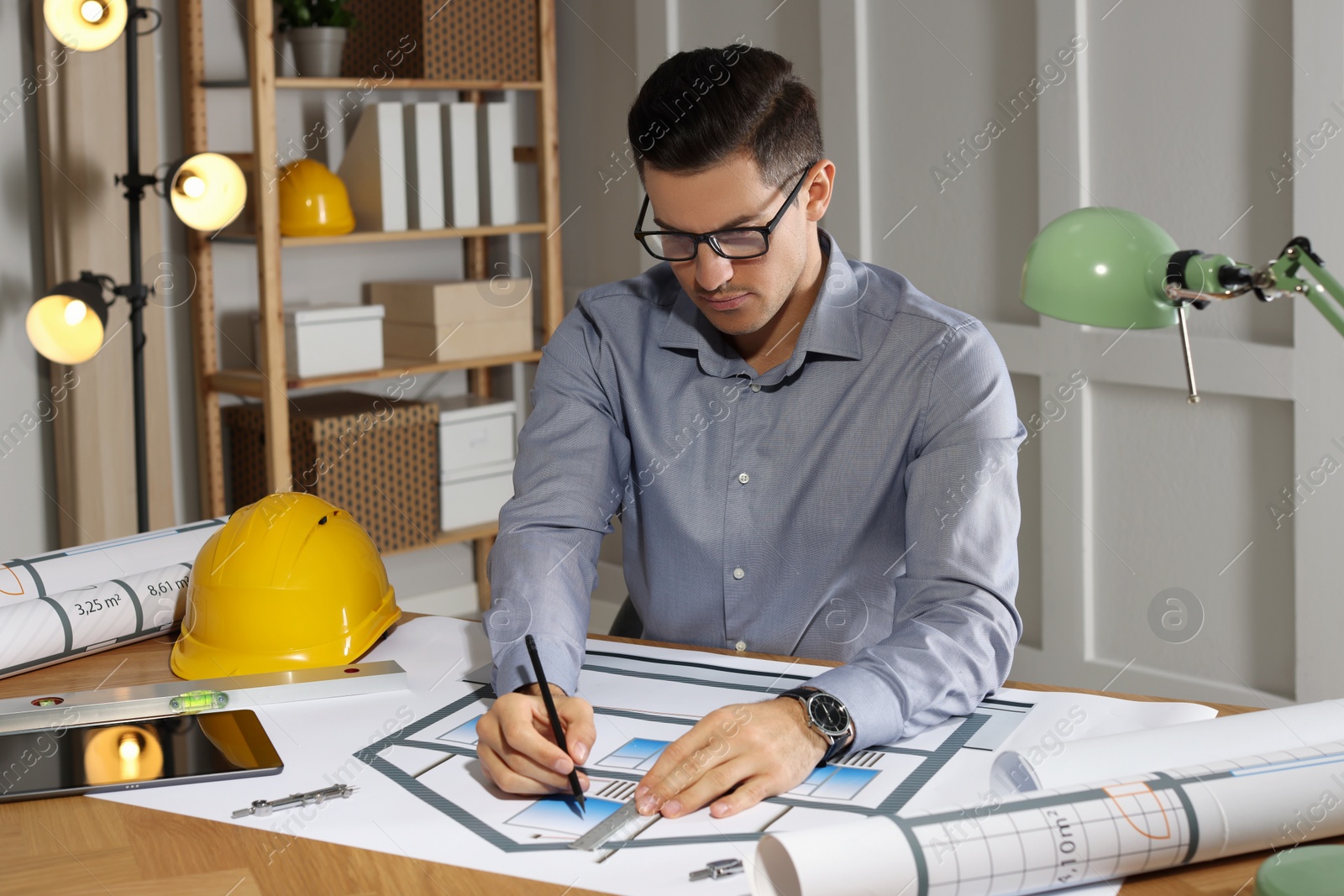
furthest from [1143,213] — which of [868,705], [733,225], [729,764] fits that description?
[729,764]

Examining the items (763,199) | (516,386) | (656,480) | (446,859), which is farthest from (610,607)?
(446,859)

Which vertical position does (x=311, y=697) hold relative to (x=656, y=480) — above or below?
below

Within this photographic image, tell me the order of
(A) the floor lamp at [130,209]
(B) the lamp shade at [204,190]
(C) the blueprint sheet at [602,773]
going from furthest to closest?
(B) the lamp shade at [204,190] < (A) the floor lamp at [130,209] < (C) the blueprint sheet at [602,773]

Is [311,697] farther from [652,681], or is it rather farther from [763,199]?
[763,199]

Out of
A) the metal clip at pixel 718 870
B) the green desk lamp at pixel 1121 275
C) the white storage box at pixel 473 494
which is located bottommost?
the white storage box at pixel 473 494

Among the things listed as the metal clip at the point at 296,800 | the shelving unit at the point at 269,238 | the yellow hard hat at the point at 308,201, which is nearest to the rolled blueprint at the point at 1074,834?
the metal clip at the point at 296,800

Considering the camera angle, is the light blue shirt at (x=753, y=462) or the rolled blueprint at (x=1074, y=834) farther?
Answer: the light blue shirt at (x=753, y=462)

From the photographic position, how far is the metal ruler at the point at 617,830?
1.05 m

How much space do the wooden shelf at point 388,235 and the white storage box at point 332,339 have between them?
17cm

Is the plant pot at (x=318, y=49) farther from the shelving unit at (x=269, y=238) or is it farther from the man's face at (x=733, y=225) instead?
the man's face at (x=733, y=225)

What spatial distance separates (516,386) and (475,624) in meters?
2.35

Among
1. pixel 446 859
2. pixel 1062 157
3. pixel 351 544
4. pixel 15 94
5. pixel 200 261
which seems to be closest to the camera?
pixel 446 859

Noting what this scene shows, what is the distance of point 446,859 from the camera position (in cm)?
104

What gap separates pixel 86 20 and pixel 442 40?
1.05 metres
